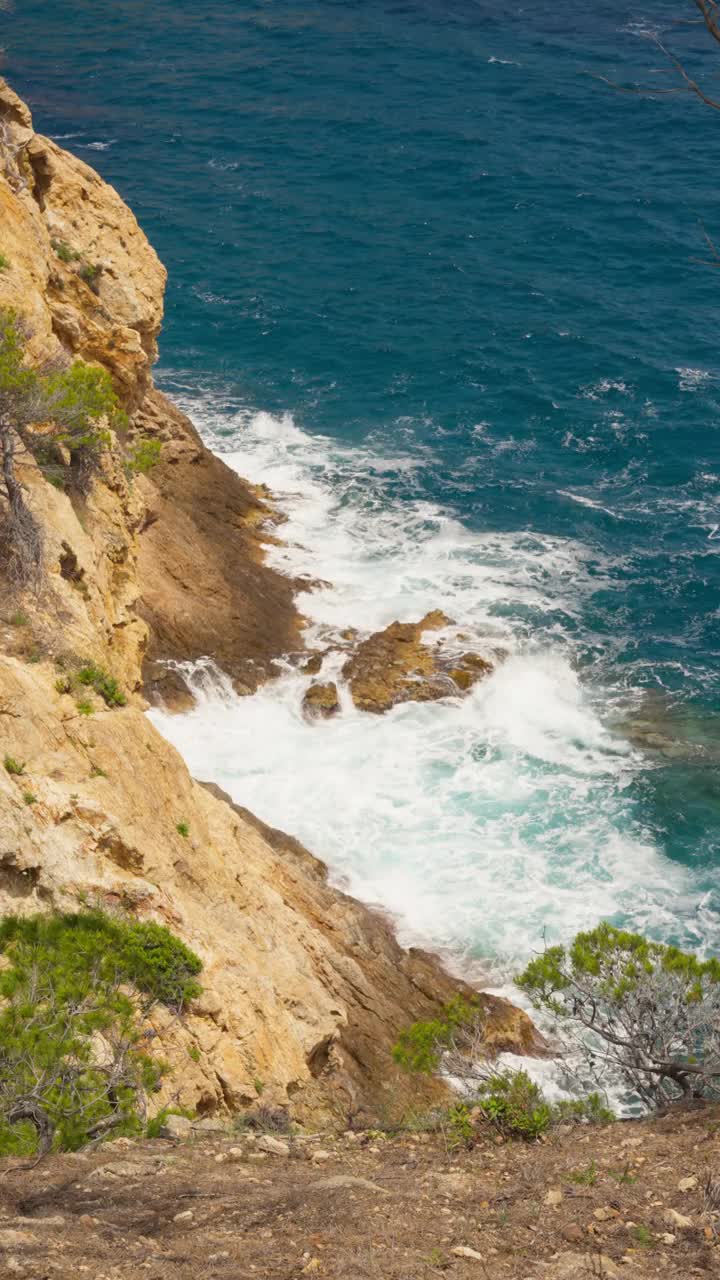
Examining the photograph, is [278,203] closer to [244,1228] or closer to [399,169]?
[399,169]

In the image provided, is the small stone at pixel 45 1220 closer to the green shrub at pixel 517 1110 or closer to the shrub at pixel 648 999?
the green shrub at pixel 517 1110

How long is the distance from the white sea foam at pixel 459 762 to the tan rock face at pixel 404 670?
41cm

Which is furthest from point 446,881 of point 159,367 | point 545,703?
point 159,367

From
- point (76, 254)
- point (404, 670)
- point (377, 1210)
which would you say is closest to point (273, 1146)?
point (377, 1210)

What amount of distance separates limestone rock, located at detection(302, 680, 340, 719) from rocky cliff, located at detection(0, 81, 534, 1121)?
3664 millimetres

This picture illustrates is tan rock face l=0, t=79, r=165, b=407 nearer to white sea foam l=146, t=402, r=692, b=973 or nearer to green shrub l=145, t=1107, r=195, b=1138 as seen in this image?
white sea foam l=146, t=402, r=692, b=973

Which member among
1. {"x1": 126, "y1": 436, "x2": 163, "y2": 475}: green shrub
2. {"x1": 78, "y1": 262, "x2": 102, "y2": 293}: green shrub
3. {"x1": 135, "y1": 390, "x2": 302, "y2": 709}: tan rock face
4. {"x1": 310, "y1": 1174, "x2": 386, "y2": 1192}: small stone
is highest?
{"x1": 78, "y1": 262, "x2": 102, "y2": 293}: green shrub

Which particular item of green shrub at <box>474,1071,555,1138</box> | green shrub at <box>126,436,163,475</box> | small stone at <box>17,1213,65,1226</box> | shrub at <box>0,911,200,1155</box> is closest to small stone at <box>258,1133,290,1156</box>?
shrub at <box>0,911,200,1155</box>

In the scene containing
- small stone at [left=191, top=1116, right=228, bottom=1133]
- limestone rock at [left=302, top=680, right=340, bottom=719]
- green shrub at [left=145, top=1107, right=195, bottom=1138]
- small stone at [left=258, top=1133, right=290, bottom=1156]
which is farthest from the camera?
limestone rock at [left=302, top=680, right=340, bottom=719]

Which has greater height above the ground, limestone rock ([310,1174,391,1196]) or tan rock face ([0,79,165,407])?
tan rock face ([0,79,165,407])

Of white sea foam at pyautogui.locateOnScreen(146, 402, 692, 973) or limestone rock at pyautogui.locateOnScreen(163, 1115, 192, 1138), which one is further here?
white sea foam at pyautogui.locateOnScreen(146, 402, 692, 973)

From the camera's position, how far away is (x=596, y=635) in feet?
125

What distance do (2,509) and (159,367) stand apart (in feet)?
112

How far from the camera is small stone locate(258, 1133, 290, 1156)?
44.3 feet
